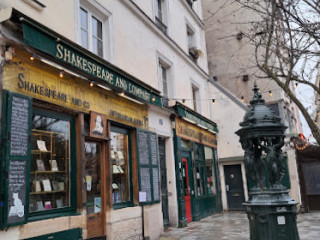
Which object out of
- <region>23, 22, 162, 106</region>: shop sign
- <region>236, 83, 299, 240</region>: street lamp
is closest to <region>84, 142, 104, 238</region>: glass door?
<region>23, 22, 162, 106</region>: shop sign

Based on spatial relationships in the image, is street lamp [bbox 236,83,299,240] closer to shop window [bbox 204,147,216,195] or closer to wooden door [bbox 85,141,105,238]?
wooden door [bbox 85,141,105,238]

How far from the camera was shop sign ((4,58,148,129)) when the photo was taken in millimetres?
4914

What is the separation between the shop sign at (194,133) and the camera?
10951 millimetres

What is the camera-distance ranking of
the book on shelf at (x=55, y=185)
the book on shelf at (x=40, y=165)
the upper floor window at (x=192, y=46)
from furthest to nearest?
the upper floor window at (x=192, y=46)
the book on shelf at (x=55, y=185)
the book on shelf at (x=40, y=165)

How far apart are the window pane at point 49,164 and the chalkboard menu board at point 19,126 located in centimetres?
44

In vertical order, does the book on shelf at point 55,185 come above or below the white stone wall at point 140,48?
below

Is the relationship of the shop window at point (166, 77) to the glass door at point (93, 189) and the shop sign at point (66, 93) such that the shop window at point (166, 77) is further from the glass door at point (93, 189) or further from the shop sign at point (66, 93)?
the glass door at point (93, 189)

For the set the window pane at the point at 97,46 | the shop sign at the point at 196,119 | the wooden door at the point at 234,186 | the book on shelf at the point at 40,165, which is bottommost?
the wooden door at the point at 234,186

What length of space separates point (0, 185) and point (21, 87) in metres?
1.56

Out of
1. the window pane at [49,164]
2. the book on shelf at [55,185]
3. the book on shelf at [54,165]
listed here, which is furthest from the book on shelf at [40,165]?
the book on shelf at [55,185]

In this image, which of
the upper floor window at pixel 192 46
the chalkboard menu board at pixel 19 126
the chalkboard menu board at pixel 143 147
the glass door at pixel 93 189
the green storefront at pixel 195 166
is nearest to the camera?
the chalkboard menu board at pixel 19 126

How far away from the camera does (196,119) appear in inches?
478

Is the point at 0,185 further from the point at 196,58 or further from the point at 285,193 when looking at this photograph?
the point at 196,58

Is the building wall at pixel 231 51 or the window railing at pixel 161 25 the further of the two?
the building wall at pixel 231 51
